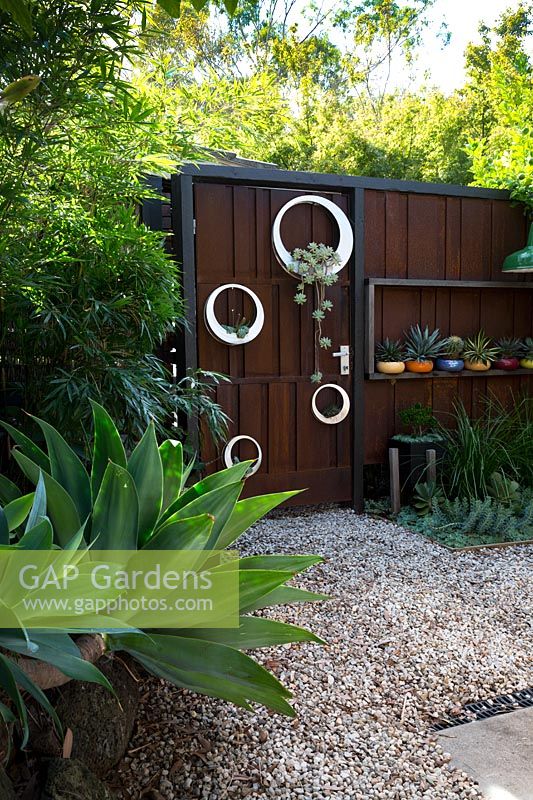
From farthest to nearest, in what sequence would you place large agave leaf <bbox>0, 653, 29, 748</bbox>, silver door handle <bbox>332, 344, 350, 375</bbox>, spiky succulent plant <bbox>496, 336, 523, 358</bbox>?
spiky succulent plant <bbox>496, 336, 523, 358</bbox> → silver door handle <bbox>332, 344, 350, 375</bbox> → large agave leaf <bbox>0, 653, 29, 748</bbox>

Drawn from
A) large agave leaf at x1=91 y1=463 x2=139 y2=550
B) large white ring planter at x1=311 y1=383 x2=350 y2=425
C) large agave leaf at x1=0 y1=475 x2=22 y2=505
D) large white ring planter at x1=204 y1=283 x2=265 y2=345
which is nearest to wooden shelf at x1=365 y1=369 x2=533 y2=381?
large white ring planter at x1=311 y1=383 x2=350 y2=425

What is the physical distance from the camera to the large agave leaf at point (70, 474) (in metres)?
1.63

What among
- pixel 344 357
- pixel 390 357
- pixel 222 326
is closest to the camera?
pixel 222 326

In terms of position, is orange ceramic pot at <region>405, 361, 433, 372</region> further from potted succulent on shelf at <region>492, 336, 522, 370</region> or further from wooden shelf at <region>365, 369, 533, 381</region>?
potted succulent on shelf at <region>492, 336, 522, 370</region>

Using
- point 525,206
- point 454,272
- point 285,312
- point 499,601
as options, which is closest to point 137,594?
point 499,601

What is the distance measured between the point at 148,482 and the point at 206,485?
187 mm

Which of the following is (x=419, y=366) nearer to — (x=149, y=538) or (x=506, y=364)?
(x=506, y=364)

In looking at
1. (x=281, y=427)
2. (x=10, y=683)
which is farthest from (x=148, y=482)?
(x=281, y=427)

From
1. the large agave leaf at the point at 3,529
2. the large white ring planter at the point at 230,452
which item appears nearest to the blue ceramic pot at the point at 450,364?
the large white ring planter at the point at 230,452

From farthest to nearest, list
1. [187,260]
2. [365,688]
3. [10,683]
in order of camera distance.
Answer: [187,260] → [365,688] → [10,683]

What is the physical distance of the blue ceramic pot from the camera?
4.56 metres

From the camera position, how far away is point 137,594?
4.68 feet

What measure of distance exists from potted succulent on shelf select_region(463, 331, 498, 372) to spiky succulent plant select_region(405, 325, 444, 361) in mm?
207

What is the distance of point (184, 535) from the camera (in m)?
1.45
